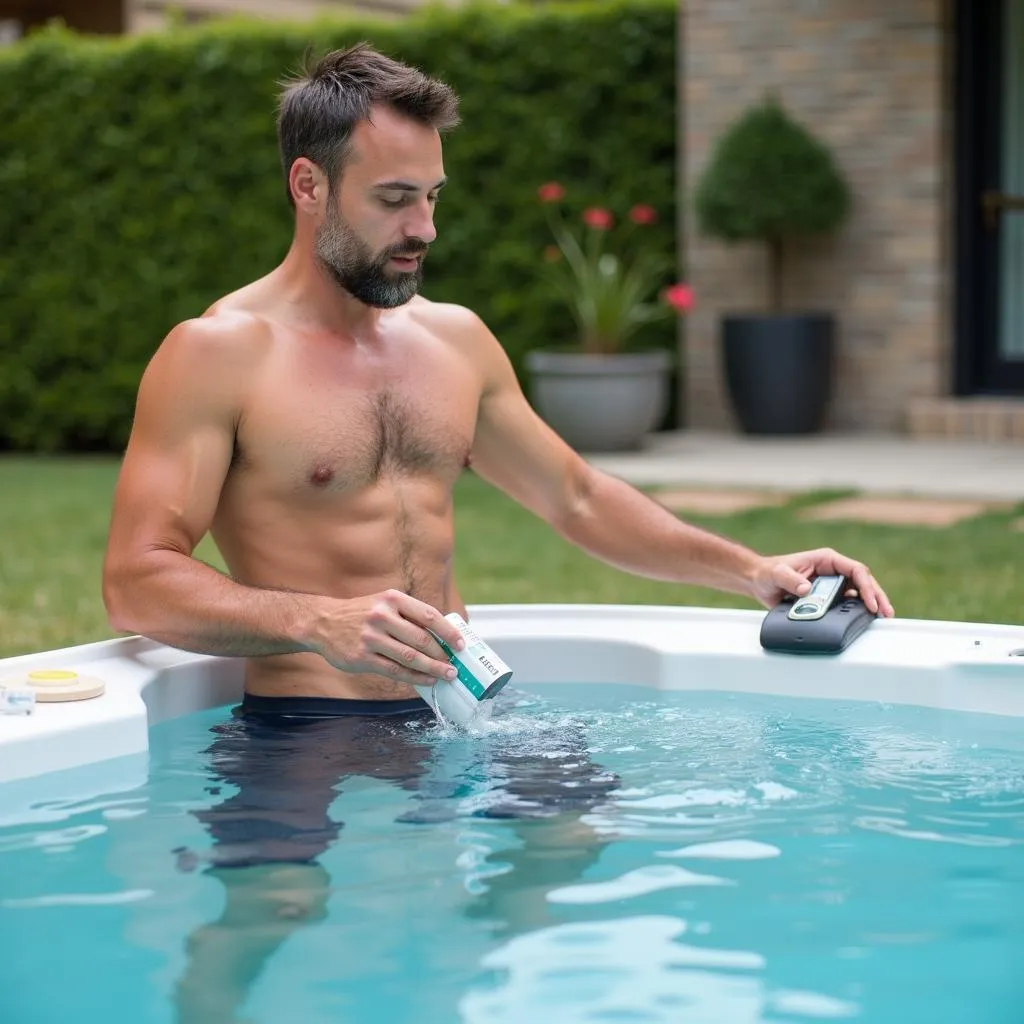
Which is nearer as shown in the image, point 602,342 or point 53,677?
point 53,677

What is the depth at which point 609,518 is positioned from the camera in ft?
11.6

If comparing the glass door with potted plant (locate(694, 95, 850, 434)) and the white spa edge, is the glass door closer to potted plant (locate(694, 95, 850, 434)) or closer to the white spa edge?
potted plant (locate(694, 95, 850, 434))

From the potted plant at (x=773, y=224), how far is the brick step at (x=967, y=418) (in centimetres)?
50

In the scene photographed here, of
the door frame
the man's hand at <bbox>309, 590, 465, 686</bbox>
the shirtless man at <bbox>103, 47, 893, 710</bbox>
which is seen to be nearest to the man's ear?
the shirtless man at <bbox>103, 47, 893, 710</bbox>

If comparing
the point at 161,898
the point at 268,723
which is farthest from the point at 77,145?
the point at 161,898

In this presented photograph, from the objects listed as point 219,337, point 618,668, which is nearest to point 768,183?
point 618,668

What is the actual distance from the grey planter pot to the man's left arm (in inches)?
216

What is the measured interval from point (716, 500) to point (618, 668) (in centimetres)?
410

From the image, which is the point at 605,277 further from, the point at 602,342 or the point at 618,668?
the point at 618,668

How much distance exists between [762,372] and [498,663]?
22.6ft

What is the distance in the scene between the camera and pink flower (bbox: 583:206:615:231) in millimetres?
9258

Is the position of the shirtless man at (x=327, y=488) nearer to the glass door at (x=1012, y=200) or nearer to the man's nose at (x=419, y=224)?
the man's nose at (x=419, y=224)

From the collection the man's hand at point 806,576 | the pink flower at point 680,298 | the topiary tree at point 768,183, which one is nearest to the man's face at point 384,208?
the man's hand at point 806,576

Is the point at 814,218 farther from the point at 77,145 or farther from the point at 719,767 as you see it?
the point at 719,767
